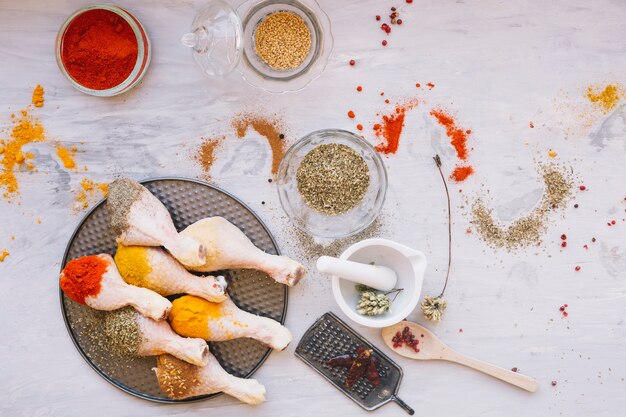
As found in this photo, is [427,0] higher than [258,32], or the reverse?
[427,0]

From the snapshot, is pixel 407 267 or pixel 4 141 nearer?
pixel 407 267

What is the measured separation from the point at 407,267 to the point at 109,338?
90 cm

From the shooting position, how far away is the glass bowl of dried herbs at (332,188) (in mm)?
1752

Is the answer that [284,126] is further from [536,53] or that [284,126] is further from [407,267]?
[536,53]

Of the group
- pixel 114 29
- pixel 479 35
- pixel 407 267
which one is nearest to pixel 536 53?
pixel 479 35

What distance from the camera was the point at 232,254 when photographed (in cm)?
170

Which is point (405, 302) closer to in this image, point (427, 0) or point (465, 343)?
point (465, 343)

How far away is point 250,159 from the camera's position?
1.85 metres

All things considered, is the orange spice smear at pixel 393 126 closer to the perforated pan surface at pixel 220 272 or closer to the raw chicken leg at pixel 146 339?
the perforated pan surface at pixel 220 272

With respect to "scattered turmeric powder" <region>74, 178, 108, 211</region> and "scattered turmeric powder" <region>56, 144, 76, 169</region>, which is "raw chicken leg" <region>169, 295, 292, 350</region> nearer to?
"scattered turmeric powder" <region>74, 178, 108, 211</region>

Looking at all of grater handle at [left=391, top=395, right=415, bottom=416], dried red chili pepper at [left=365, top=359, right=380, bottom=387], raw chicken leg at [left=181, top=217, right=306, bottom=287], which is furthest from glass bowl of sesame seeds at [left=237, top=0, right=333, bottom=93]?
grater handle at [left=391, top=395, right=415, bottom=416]

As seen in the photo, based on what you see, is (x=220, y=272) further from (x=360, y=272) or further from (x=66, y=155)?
(x=66, y=155)

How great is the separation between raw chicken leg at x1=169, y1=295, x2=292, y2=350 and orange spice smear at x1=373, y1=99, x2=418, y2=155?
0.65 metres

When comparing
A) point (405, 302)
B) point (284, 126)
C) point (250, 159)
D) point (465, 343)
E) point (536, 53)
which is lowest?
point (465, 343)
